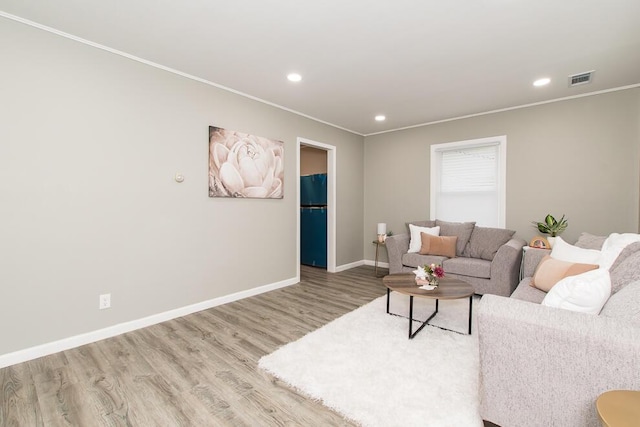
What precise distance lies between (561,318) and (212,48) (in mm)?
3073

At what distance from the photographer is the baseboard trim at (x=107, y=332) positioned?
2.17m

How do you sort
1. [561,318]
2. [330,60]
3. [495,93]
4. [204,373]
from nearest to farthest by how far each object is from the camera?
1. [561,318]
2. [204,373]
3. [330,60]
4. [495,93]

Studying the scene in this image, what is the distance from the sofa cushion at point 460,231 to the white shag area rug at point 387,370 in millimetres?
1469

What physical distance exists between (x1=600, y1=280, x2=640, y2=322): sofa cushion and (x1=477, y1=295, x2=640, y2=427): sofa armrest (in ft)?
0.24

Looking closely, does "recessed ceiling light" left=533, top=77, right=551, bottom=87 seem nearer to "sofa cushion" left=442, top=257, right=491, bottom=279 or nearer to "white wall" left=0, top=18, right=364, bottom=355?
"sofa cushion" left=442, top=257, right=491, bottom=279

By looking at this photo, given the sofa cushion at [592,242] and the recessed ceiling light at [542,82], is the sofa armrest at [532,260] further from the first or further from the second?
the recessed ceiling light at [542,82]

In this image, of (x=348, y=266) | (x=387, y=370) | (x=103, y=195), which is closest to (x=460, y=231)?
(x=348, y=266)

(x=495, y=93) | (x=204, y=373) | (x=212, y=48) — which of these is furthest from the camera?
(x=495, y=93)

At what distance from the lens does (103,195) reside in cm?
255

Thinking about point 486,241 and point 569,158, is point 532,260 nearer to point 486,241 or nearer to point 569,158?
point 486,241

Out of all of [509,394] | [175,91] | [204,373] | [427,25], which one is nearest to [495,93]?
[427,25]

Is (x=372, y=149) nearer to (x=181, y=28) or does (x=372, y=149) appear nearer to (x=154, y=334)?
(x=181, y=28)

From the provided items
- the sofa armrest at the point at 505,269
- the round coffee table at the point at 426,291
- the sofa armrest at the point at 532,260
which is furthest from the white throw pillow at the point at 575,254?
the round coffee table at the point at 426,291

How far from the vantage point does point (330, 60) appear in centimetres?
278
